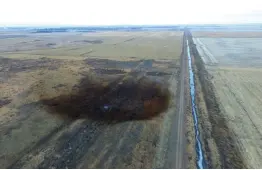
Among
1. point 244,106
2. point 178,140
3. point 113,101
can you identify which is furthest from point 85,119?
point 244,106

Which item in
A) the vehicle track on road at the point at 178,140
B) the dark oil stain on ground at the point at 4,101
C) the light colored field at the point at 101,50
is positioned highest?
the dark oil stain on ground at the point at 4,101

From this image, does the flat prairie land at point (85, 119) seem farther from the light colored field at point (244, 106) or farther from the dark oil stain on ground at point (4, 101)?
the light colored field at point (244, 106)

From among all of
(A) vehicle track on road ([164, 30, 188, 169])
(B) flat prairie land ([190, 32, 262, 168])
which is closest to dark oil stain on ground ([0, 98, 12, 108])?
(A) vehicle track on road ([164, 30, 188, 169])

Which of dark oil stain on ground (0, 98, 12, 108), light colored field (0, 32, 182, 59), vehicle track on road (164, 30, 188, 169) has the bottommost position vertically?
light colored field (0, 32, 182, 59)

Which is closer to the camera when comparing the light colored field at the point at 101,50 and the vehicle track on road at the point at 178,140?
the vehicle track on road at the point at 178,140

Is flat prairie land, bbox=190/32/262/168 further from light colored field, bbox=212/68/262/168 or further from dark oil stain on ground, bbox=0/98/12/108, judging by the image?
dark oil stain on ground, bbox=0/98/12/108

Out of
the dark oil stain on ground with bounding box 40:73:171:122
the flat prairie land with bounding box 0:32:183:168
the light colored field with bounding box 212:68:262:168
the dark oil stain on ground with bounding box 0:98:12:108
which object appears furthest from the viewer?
the dark oil stain on ground with bounding box 0:98:12:108

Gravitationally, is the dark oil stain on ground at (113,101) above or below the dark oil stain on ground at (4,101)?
below

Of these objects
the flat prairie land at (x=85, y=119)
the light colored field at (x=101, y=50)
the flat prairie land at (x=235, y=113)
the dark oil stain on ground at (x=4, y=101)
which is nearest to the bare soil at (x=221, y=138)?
the flat prairie land at (x=235, y=113)

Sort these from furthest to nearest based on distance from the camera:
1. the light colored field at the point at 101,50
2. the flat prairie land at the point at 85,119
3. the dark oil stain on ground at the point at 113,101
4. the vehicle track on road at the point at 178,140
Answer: the light colored field at the point at 101,50 < the dark oil stain on ground at the point at 113,101 < the flat prairie land at the point at 85,119 < the vehicle track on road at the point at 178,140
